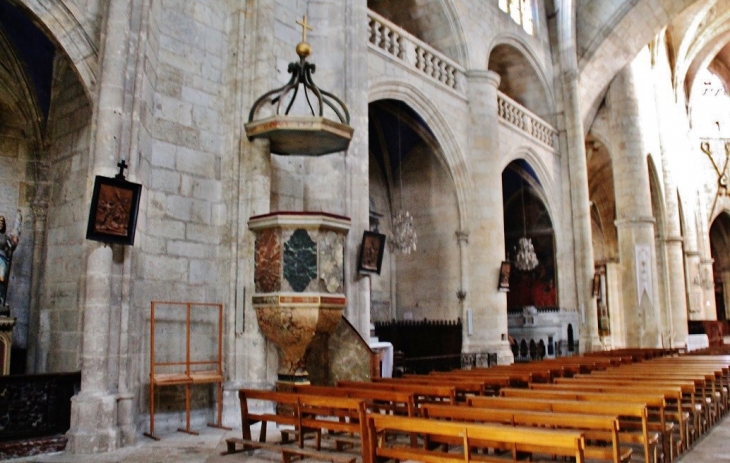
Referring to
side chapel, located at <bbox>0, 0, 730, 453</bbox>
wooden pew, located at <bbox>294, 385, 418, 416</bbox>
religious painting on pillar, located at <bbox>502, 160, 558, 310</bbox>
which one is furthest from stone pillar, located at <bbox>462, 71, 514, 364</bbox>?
wooden pew, located at <bbox>294, 385, 418, 416</bbox>

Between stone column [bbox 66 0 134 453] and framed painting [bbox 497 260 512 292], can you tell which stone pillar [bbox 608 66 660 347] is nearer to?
Answer: framed painting [bbox 497 260 512 292]

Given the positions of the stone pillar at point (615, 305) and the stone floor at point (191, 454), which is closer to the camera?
the stone floor at point (191, 454)

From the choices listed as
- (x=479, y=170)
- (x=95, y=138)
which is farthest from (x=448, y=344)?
(x=95, y=138)

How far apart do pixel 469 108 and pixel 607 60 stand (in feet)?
27.1

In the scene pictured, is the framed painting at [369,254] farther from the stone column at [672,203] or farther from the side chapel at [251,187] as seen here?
the stone column at [672,203]

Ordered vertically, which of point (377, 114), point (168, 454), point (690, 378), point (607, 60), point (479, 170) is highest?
point (607, 60)

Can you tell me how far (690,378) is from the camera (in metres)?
6.37

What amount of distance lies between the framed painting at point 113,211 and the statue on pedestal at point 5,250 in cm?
189

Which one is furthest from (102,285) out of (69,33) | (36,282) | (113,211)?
(69,33)

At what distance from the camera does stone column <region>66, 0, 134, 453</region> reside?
5.41 metres

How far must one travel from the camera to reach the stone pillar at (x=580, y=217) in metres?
17.0

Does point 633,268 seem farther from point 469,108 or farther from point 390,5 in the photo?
point 390,5

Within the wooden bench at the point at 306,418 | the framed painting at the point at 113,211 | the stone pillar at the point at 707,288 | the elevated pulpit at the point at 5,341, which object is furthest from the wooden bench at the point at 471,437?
the stone pillar at the point at 707,288

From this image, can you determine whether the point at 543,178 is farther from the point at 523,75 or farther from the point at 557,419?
the point at 557,419
